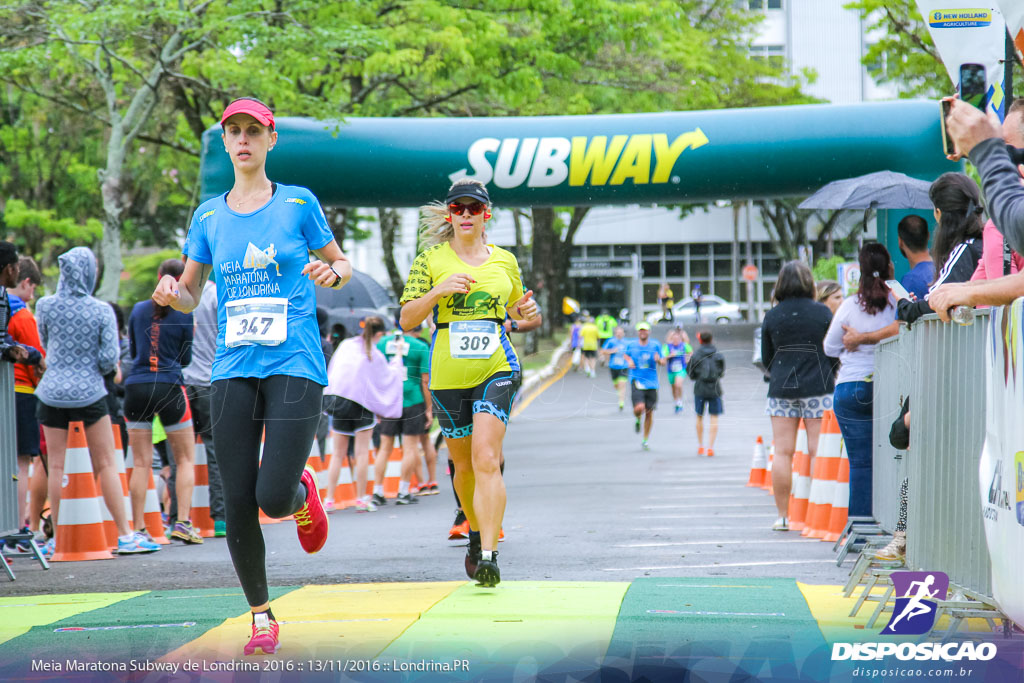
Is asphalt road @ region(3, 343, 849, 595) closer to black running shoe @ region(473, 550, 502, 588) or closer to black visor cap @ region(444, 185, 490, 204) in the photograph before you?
black running shoe @ region(473, 550, 502, 588)

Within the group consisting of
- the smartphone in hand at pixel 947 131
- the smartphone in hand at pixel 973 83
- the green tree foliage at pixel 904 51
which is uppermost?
the green tree foliage at pixel 904 51

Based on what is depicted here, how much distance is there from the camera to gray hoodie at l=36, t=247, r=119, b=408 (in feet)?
26.5

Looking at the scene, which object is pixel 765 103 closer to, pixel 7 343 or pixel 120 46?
pixel 120 46

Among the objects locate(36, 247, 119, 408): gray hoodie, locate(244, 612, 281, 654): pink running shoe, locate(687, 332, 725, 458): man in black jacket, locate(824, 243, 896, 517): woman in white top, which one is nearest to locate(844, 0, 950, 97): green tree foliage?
locate(687, 332, 725, 458): man in black jacket

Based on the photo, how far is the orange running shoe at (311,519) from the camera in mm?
4746

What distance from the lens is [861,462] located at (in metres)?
7.57

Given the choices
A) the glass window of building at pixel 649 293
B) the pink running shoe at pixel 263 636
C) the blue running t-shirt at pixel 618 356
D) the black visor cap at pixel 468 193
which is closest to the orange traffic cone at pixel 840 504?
the black visor cap at pixel 468 193

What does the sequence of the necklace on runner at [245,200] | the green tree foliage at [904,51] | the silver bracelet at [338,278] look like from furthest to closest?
the green tree foliage at [904,51] → the necklace on runner at [245,200] → the silver bracelet at [338,278]

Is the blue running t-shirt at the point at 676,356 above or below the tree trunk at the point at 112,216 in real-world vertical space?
below

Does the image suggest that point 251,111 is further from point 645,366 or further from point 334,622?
point 645,366

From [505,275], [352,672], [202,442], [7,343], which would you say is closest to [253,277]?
[352,672]

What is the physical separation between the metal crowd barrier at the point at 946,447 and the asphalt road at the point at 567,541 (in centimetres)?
187

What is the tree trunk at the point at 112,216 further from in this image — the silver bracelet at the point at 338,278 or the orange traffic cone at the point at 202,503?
the silver bracelet at the point at 338,278

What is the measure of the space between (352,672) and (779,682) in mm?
1318
